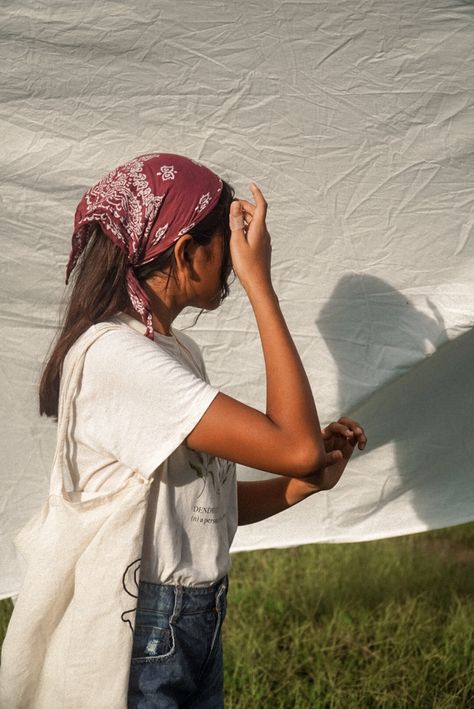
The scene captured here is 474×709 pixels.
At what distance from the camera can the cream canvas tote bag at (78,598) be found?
5.14 ft

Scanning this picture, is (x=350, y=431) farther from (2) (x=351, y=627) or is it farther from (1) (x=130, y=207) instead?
(2) (x=351, y=627)

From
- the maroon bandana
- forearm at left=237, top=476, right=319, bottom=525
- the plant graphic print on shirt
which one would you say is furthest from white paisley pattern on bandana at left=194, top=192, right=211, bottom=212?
forearm at left=237, top=476, right=319, bottom=525

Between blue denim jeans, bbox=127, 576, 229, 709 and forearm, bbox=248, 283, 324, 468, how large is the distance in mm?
356

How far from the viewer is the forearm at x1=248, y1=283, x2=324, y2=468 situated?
1562 mm

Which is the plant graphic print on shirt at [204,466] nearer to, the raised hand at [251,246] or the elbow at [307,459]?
the elbow at [307,459]

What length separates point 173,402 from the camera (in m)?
1.53

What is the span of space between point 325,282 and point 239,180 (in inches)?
12.9

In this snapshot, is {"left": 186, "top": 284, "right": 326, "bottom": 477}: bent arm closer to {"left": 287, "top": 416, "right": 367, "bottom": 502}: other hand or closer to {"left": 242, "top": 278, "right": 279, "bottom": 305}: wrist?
{"left": 242, "top": 278, "right": 279, "bottom": 305}: wrist

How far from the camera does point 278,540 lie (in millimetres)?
2584

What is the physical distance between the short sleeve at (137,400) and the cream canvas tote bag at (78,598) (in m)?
0.03

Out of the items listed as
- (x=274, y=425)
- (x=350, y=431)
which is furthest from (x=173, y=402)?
(x=350, y=431)

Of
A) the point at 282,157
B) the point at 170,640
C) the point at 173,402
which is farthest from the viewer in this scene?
the point at 282,157

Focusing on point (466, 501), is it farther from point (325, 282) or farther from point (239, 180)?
point (239, 180)

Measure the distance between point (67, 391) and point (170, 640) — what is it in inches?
18.8
